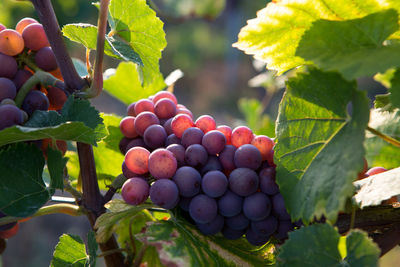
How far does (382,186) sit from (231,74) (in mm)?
8109

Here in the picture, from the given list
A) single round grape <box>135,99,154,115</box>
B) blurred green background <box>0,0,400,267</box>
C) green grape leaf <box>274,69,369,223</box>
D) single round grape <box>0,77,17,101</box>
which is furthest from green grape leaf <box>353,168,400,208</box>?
blurred green background <box>0,0,400,267</box>

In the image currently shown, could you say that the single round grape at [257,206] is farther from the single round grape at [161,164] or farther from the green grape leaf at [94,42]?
the green grape leaf at [94,42]

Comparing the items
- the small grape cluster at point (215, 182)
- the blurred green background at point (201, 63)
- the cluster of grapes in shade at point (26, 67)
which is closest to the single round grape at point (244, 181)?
the small grape cluster at point (215, 182)

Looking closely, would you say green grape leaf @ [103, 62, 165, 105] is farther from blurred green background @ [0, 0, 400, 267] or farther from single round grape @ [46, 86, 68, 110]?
blurred green background @ [0, 0, 400, 267]

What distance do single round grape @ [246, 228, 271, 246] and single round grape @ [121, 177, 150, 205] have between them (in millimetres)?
104

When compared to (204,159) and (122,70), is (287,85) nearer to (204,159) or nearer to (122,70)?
(204,159)

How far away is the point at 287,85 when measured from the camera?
34 centimetres

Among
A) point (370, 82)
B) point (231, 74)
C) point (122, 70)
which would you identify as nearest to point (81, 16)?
point (231, 74)

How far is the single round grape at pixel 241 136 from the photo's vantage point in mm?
391

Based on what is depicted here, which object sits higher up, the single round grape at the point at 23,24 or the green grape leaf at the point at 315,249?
the single round grape at the point at 23,24

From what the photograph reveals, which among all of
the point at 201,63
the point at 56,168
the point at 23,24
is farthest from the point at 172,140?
the point at 201,63

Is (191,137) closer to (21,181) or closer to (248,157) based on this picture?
(248,157)

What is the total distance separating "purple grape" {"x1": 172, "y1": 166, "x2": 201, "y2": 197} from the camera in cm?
37

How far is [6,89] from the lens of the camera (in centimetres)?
40
